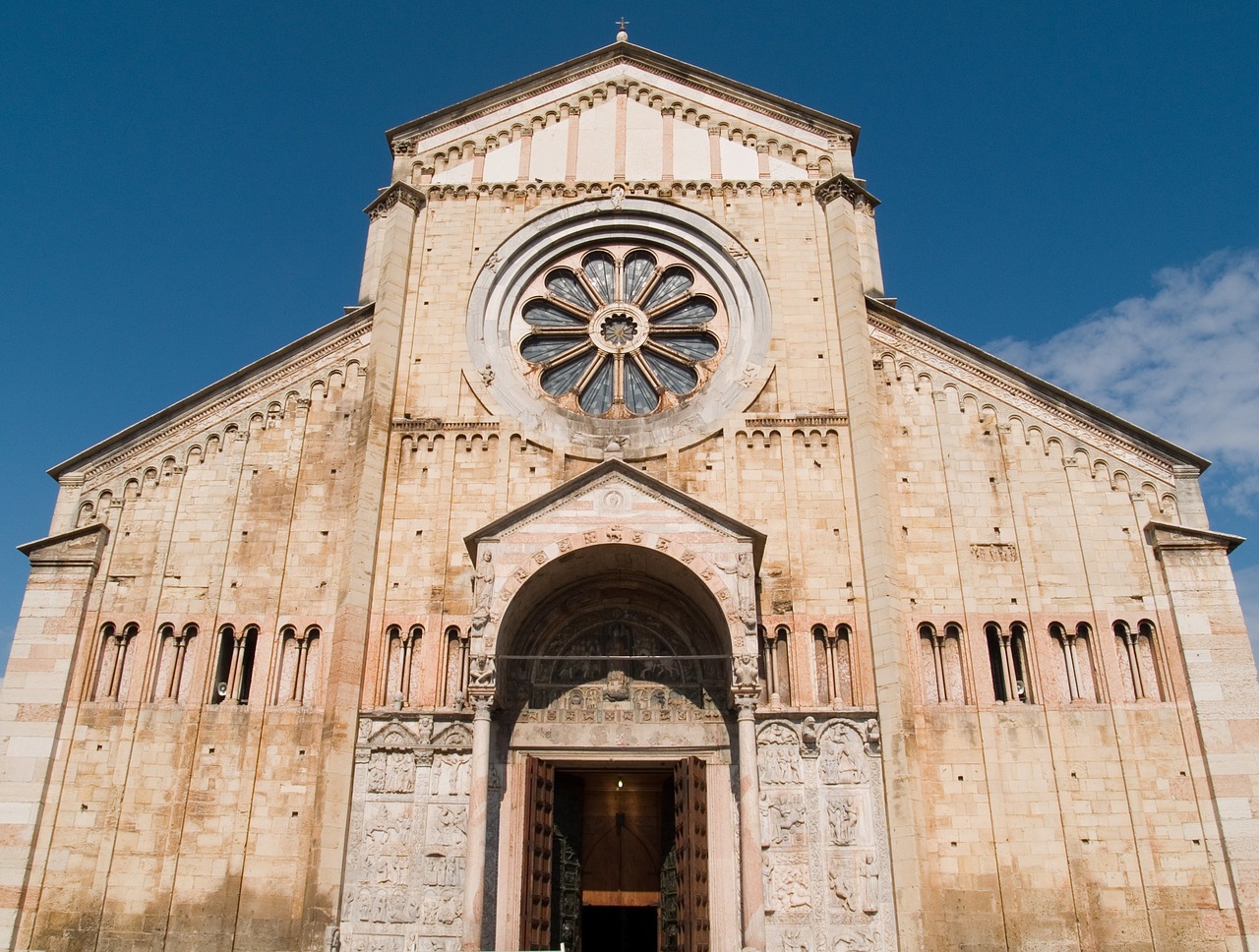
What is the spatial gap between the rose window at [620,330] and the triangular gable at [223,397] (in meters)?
3.08

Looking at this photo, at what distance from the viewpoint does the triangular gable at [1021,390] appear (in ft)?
50.9

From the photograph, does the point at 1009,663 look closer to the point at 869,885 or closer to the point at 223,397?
the point at 869,885

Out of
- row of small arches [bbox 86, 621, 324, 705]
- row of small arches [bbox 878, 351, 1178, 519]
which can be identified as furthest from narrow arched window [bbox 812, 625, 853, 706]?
row of small arches [bbox 86, 621, 324, 705]

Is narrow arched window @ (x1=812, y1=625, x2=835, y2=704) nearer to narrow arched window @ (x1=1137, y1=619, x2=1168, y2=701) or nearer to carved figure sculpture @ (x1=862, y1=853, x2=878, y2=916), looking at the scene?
carved figure sculpture @ (x1=862, y1=853, x2=878, y2=916)

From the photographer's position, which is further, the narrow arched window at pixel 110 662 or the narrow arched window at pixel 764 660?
the narrow arched window at pixel 110 662

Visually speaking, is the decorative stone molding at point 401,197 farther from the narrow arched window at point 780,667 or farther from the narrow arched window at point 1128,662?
the narrow arched window at point 1128,662

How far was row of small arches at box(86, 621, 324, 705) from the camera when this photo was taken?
14797 mm

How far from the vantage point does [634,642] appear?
1562 centimetres

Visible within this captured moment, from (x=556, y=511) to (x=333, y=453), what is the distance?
4.18 metres

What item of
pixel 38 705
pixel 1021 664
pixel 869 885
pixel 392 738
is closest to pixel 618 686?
pixel 392 738

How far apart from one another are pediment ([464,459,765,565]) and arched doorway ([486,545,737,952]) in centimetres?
48

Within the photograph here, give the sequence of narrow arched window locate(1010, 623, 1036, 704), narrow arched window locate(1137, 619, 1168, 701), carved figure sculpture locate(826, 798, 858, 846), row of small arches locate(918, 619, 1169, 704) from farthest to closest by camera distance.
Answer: narrow arched window locate(1010, 623, 1036, 704)
row of small arches locate(918, 619, 1169, 704)
narrow arched window locate(1137, 619, 1168, 701)
carved figure sculpture locate(826, 798, 858, 846)

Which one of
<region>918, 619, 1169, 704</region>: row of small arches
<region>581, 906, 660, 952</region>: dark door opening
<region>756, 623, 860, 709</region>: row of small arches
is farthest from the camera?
<region>581, 906, 660, 952</region>: dark door opening

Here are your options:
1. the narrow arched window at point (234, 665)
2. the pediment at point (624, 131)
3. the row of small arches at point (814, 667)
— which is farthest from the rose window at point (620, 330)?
the narrow arched window at point (234, 665)
